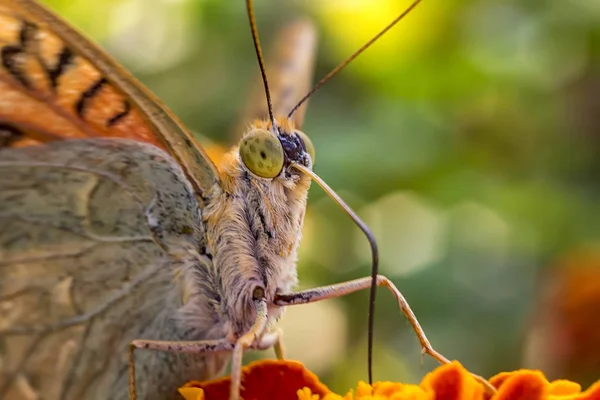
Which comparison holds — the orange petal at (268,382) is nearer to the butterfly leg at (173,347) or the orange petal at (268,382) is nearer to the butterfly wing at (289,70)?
the butterfly leg at (173,347)

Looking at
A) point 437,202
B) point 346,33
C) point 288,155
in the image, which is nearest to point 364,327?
point 437,202

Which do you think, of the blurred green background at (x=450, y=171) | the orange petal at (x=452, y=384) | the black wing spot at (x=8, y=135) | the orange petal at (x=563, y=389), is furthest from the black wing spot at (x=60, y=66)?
the blurred green background at (x=450, y=171)

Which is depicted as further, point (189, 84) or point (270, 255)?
point (189, 84)

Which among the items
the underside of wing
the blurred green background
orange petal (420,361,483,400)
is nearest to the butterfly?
the underside of wing

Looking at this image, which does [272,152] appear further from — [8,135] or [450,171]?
[450,171]

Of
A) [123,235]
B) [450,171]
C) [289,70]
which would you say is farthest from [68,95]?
[450,171]

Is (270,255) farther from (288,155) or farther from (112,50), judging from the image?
(112,50)
